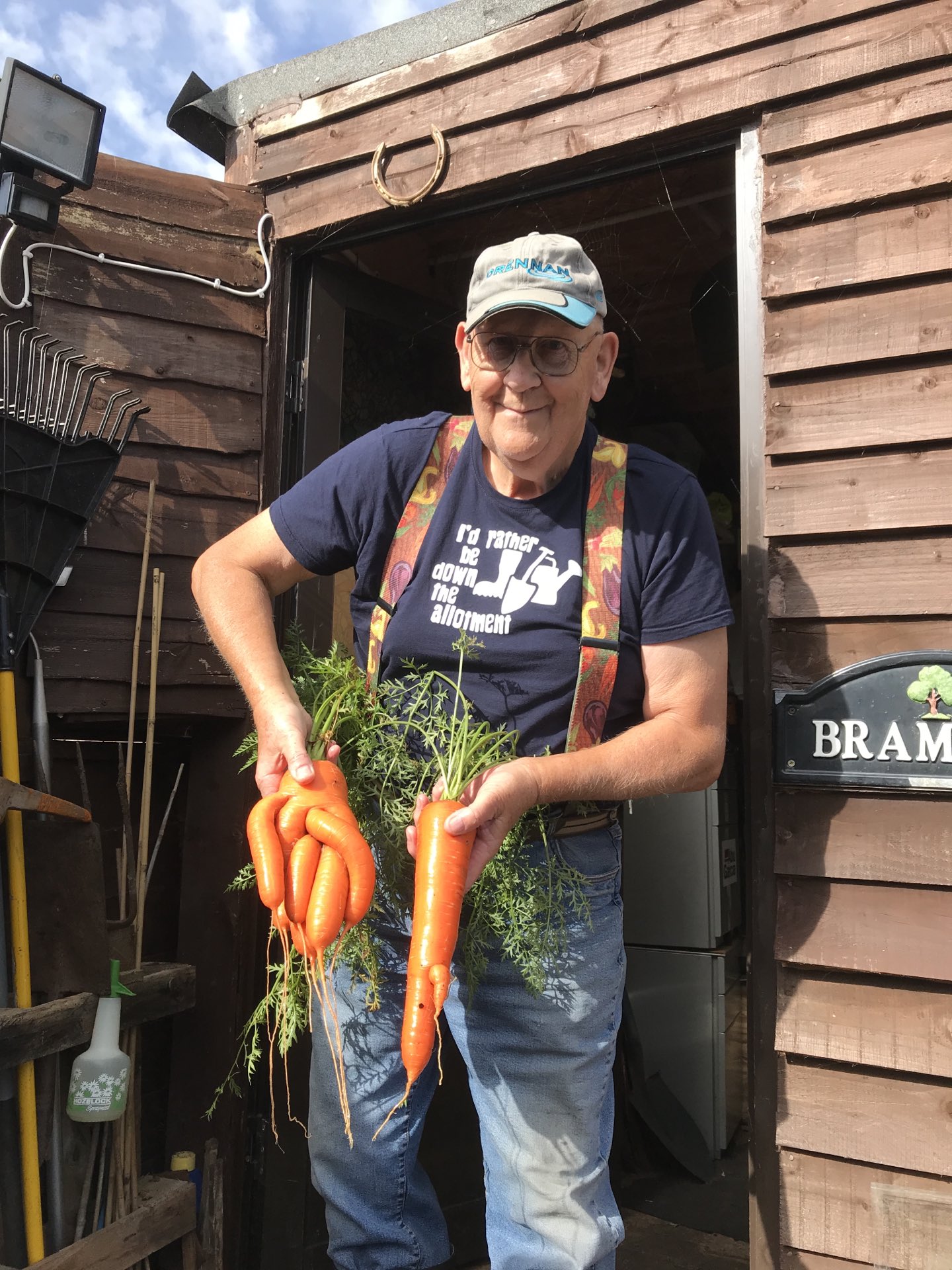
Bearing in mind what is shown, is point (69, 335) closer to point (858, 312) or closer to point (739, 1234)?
point (858, 312)

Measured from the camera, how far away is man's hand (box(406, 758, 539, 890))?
1623mm

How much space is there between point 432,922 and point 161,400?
1.87 meters

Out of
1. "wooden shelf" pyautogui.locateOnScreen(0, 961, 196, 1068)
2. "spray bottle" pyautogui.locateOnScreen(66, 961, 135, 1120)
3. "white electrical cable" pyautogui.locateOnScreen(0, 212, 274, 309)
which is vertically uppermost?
"white electrical cable" pyautogui.locateOnScreen(0, 212, 274, 309)

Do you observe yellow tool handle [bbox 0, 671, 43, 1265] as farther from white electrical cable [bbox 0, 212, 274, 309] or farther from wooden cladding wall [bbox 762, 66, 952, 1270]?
wooden cladding wall [bbox 762, 66, 952, 1270]

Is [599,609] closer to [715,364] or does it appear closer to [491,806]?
[491,806]

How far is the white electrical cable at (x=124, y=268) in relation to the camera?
2.69 metres

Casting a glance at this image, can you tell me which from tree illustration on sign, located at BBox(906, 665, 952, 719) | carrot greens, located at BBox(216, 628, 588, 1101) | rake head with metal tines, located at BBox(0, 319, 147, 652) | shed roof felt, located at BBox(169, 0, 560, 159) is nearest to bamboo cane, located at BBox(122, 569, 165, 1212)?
rake head with metal tines, located at BBox(0, 319, 147, 652)

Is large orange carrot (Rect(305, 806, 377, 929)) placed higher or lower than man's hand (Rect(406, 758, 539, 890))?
lower

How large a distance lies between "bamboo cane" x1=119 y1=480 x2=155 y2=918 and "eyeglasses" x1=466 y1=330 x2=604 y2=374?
1.29 meters

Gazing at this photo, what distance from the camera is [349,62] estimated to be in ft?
9.86

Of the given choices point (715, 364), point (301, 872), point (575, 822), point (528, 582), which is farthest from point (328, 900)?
point (715, 364)

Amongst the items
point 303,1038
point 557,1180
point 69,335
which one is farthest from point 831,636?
point 69,335

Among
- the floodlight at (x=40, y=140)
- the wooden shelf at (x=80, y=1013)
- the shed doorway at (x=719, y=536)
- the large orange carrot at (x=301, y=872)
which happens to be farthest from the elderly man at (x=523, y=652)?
the floodlight at (x=40, y=140)

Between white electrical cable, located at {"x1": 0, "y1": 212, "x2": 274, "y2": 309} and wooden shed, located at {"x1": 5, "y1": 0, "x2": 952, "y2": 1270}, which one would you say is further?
white electrical cable, located at {"x1": 0, "y1": 212, "x2": 274, "y2": 309}
